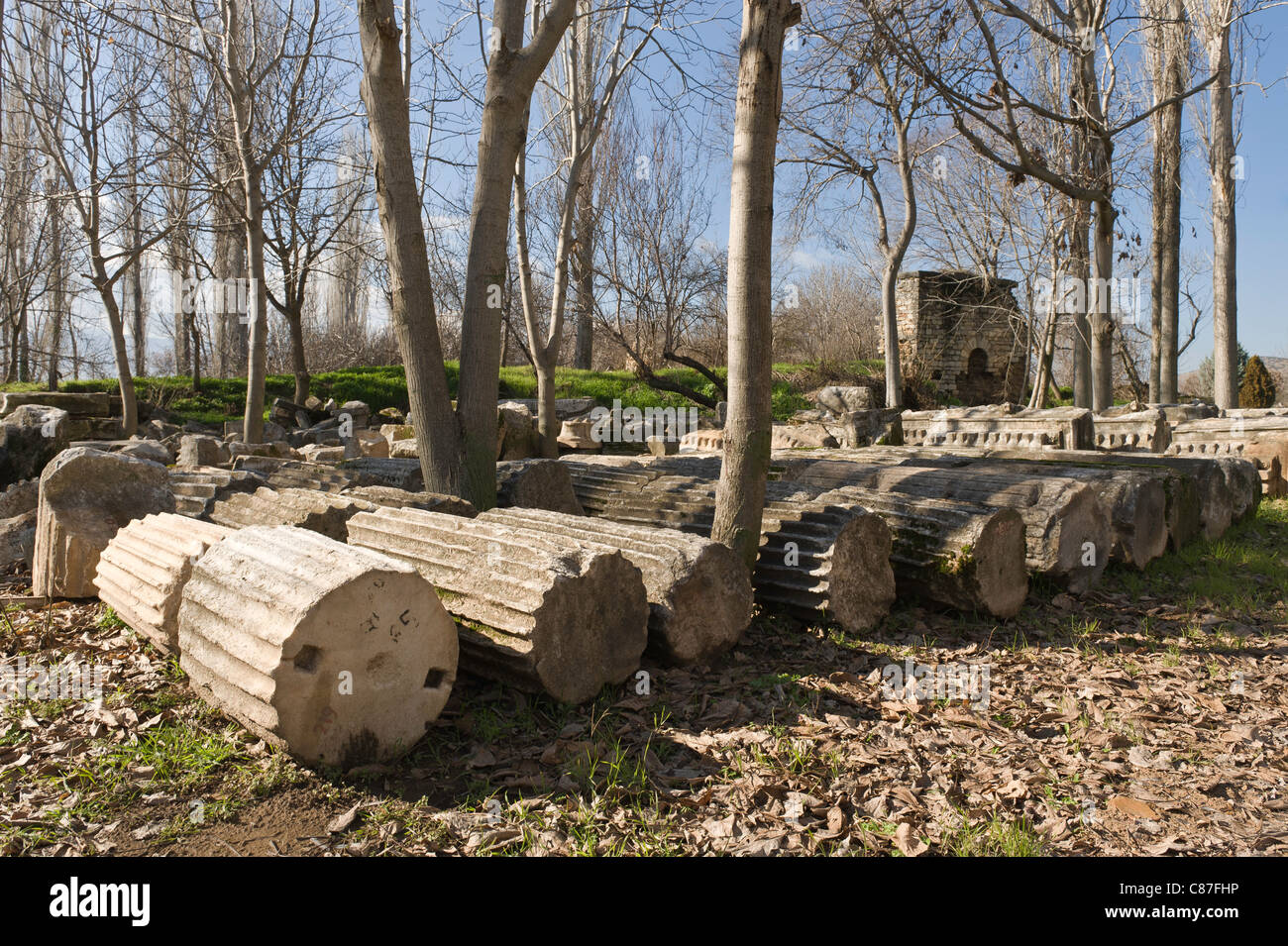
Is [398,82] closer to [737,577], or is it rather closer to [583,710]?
[737,577]

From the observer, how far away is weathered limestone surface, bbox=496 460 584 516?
6.54 metres

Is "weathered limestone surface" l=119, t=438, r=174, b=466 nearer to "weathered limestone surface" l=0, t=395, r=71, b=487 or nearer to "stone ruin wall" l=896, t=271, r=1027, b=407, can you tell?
"weathered limestone surface" l=0, t=395, r=71, b=487

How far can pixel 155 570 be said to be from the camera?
420cm

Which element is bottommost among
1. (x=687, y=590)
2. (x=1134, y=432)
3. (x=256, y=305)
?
(x=687, y=590)

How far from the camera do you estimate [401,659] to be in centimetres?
328

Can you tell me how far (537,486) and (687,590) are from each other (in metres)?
2.62

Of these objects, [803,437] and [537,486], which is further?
[803,437]

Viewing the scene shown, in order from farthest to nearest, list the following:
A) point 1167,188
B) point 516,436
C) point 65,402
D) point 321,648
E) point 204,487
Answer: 1. point 1167,188
2. point 65,402
3. point 516,436
4. point 204,487
5. point 321,648

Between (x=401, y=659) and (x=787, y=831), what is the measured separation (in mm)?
1565

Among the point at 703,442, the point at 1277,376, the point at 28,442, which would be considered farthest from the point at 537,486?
the point at 1277,376

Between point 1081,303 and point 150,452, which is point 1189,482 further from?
point 150,452

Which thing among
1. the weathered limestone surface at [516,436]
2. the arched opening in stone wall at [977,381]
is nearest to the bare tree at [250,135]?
the weathered limestone surface at [516,436]

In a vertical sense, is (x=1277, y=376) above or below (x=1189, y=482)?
above

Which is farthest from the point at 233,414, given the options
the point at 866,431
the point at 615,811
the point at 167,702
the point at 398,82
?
the point at 615,811
